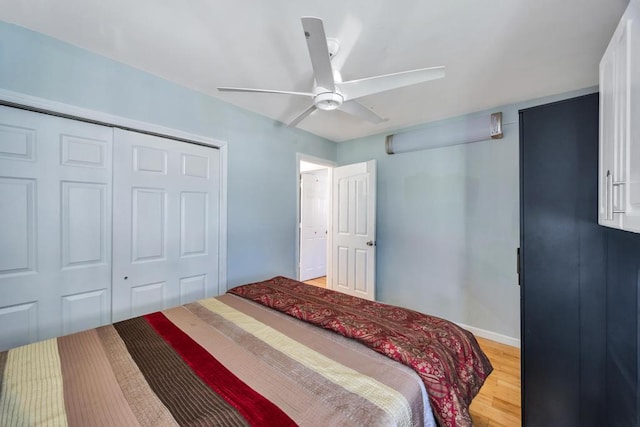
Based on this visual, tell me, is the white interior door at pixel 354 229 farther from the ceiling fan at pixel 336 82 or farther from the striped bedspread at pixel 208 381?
the striped bedspread at pixel 208 381

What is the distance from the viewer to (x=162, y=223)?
7.05 feet

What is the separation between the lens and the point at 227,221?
2.55 meters

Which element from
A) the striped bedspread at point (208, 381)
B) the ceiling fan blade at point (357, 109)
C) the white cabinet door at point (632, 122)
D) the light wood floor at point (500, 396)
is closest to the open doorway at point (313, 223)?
the ceiling fan blade at point (357, 109)

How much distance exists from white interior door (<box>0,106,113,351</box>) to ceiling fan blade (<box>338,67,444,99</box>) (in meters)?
1.78

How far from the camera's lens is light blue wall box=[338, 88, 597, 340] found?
8.26 feet

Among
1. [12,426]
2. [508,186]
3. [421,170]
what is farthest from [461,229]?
[12,426]

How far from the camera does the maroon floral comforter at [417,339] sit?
100cm

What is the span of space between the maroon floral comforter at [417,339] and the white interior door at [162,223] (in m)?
0.90

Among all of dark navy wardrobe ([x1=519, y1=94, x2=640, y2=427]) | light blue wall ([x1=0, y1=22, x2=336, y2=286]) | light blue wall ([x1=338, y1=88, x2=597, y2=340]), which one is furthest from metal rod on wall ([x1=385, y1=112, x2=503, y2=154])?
dark navy wardrobe ([x1=519, y1=94, x2=640, y2=427])

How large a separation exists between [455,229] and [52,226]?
347 centimetres

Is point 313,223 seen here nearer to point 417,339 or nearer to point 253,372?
point 417,339

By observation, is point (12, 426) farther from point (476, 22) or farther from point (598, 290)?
point (476, 22)

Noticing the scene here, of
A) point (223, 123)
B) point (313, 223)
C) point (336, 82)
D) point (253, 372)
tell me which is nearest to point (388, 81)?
point (336, 82)

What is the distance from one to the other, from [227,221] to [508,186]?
2.83 m
